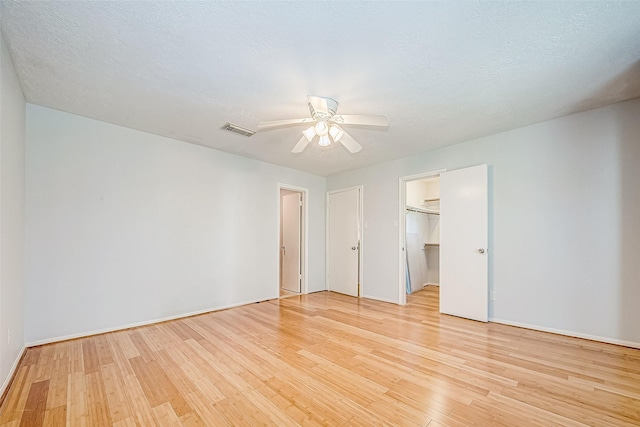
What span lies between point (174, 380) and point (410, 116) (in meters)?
3.33

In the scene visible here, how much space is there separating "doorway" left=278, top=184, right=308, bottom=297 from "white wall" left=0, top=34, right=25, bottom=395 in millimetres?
3367

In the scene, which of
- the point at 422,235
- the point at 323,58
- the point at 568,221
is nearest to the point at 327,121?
the point at 323,58

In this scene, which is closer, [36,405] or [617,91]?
[36,405]

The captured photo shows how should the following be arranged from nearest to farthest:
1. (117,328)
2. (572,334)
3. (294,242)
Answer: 1. (572,334)
2. (117,328)
3. (294,242)

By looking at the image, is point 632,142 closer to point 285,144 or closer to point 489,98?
point 489,98

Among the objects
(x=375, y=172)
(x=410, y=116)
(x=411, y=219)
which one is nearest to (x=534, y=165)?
(x=410, y=116)

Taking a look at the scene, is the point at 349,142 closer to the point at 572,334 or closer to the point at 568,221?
the point at 568,221

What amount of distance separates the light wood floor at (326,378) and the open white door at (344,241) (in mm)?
1928

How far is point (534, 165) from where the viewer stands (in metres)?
3.22

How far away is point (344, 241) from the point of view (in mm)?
5379

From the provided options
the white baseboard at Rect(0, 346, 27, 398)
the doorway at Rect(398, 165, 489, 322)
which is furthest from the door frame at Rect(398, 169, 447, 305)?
the white baseboard at Rect(0, 346, 27, 398)

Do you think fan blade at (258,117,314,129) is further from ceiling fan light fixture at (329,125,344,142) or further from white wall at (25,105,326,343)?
white wall at (25,105,326,343)

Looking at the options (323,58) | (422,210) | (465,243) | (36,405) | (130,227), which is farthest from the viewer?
(422,210)

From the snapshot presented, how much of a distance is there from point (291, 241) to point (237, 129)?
2.82 metres
